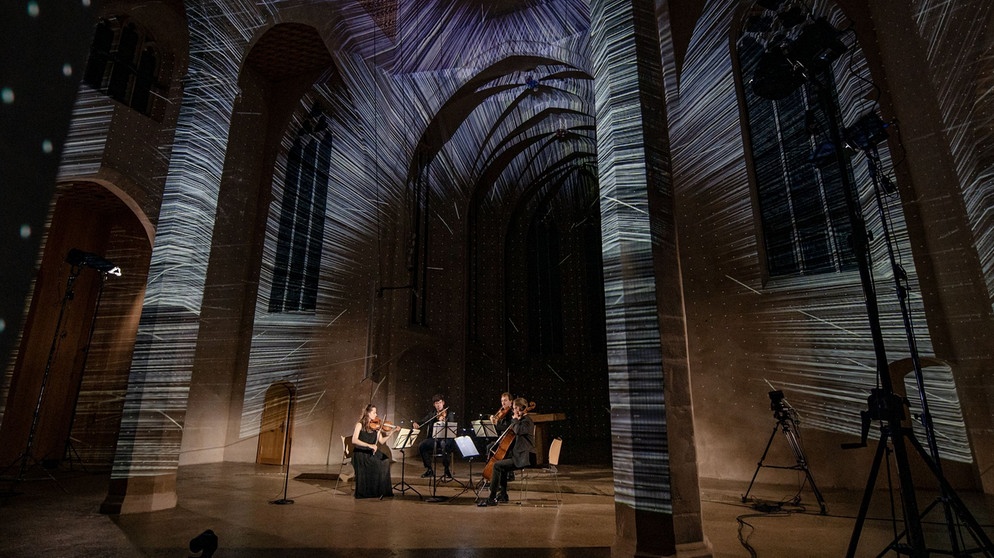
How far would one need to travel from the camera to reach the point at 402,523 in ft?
14.1

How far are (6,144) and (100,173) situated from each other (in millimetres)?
8504

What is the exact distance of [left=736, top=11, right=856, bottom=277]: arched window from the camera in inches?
252

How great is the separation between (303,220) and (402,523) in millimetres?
7576

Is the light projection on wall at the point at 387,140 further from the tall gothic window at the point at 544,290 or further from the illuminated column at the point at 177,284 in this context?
the tall gothic window at the point at 544,290

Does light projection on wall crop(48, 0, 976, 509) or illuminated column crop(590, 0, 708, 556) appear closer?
illuminated column crop(590, 0, 708, 556)

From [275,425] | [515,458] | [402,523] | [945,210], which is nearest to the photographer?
[402,523]

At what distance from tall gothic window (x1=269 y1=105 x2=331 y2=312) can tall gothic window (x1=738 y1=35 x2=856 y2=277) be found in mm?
7714

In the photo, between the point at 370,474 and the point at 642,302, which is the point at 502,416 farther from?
the point at 642,302

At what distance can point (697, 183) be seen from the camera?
7270 mm

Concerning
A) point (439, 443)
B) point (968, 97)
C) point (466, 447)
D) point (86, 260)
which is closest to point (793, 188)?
point (968, 97)

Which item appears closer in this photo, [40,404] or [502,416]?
[40,404]

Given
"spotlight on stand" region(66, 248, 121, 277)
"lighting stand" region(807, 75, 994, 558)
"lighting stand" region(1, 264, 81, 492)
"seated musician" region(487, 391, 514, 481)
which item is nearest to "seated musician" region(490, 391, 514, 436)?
"seated musician" region(487, 391, 514, 481)

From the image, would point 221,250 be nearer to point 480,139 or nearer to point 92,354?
point 92,354

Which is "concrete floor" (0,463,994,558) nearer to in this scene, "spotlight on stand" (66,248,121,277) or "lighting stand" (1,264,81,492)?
"lighting stand" (1,264,81,492)
